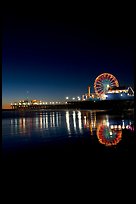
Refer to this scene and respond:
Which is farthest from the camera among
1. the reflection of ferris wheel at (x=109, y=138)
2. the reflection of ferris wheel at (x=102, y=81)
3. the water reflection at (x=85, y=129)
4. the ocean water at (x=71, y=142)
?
the reflection of ferris wheel at (x=102, y=81)

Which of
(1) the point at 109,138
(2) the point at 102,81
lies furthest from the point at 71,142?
(2) the point at 102,81

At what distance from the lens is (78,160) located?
754 cm

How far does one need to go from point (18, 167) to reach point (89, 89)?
120718 mm

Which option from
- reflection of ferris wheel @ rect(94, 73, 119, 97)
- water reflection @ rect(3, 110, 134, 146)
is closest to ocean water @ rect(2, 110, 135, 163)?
water reflection @ rect(3, 110, 134, 146)

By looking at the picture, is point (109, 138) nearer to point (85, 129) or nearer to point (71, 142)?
point (71, 142)

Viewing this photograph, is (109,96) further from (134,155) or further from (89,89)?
(134,155)

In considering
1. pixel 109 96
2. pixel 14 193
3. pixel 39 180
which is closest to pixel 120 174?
pixel 39 180

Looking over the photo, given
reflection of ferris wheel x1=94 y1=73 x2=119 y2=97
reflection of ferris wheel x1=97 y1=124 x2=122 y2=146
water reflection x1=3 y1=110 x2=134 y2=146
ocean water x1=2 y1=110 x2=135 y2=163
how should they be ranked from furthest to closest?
reflection of ferris wheel x1=94 y1=73 x2=119 y2=97
water reflection x1=3 y1=110 x2=134 y2=146
reflection of ferris wheel x1=97 y1=124 x2=122 y2=146
ocean water x1=2 y1=110 x2=135 y2=163

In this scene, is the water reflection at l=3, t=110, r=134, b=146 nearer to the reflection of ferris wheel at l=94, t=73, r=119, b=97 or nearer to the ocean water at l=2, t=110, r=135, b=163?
the ocean water at l=2, t=110, r=135, b=163

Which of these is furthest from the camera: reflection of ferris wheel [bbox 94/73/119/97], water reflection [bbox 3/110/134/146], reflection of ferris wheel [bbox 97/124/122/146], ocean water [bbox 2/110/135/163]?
reflection of ferris wheel [bbox 94/73/119/97]

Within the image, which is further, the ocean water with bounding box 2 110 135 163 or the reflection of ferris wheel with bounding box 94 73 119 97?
the reflection of ferris wheel with bounding box 94 73 119 97

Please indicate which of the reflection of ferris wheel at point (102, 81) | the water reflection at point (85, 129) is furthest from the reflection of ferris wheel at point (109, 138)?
the reflection of ferris wheel at point (102, 81)

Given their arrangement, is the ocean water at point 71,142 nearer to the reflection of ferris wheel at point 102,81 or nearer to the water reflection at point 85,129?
the water reflection at point 85,129

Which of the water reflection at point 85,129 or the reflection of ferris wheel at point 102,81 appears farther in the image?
the reflection of ferris wheel at point 102,81
